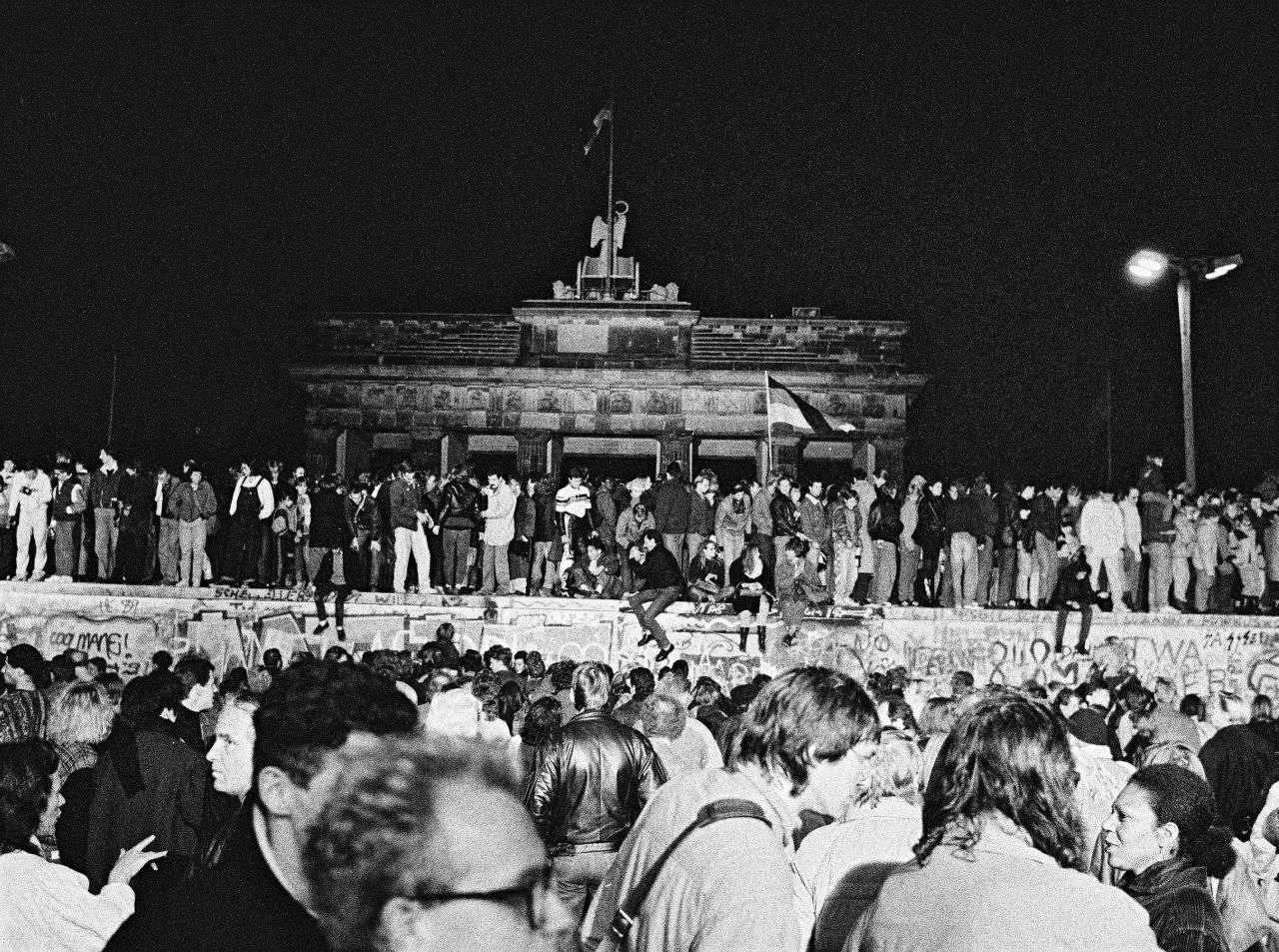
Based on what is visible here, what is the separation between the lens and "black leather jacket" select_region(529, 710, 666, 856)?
24.5 feet

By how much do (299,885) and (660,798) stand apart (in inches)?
58.4

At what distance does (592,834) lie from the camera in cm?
754

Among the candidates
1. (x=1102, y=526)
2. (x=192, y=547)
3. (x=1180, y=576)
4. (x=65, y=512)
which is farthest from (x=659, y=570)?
(x=65, y=512)

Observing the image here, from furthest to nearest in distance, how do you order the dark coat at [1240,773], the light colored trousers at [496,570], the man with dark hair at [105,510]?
the light colored trousers at [496,570]
the man with dark hair at [105,510]
the dark coat at [1240,773]

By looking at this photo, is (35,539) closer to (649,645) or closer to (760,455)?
(649,645)

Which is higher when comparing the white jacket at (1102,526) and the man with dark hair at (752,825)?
the white jacket at (1102,526)

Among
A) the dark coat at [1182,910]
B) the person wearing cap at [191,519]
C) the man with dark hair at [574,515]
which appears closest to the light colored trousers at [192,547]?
the person wearing cap at [191,519]

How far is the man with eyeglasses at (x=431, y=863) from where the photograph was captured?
1.80 metres

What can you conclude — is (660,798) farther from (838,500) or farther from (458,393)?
(458,393)

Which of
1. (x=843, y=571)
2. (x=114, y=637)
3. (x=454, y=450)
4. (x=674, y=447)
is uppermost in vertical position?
(x=674, y=447)

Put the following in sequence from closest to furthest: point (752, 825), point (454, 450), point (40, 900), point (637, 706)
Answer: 1. point (752, 825)
2. point (40, 900)
3. point (637, 706)
4. point (454, 450)

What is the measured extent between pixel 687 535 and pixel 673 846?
68.0ft

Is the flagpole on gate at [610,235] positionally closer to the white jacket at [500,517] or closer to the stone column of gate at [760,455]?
the stone column of gate at [760,455]

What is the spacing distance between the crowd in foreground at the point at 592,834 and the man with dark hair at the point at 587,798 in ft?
0.04
